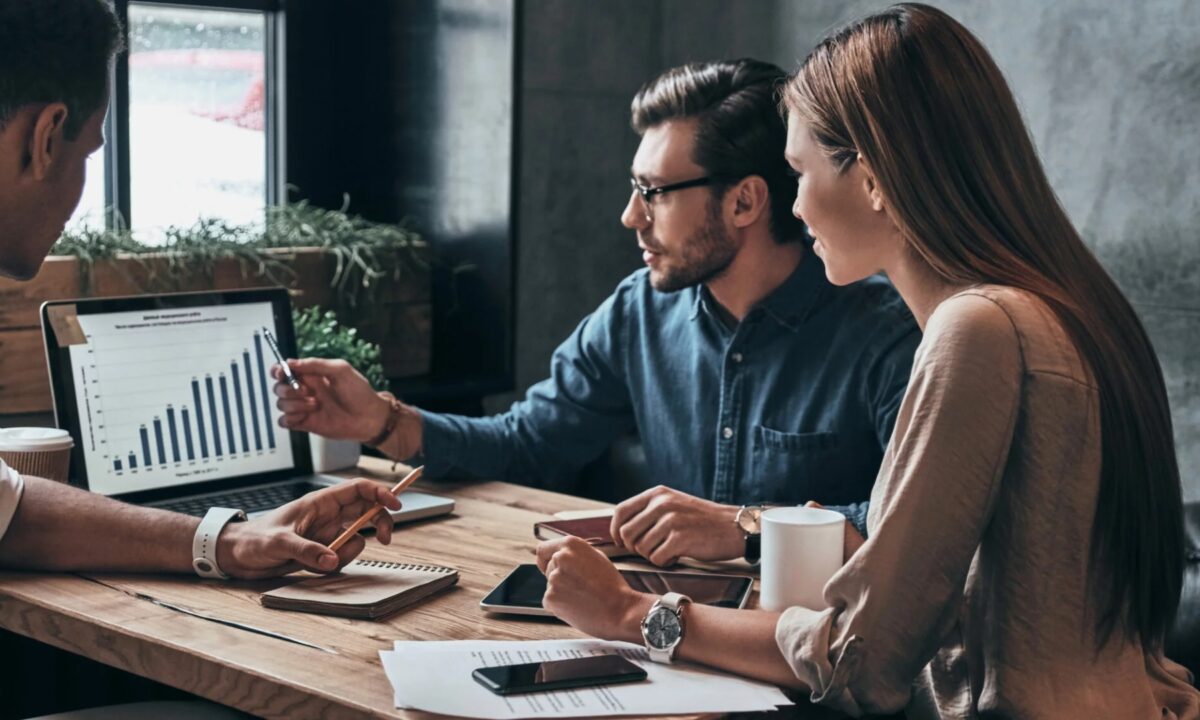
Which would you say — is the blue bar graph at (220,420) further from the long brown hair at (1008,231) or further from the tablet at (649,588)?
the long brown hair at (1008,231)

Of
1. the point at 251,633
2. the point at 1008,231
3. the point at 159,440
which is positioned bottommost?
the point at 251,633

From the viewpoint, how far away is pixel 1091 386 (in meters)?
1.42

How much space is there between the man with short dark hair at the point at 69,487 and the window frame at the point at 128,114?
1.25 meters

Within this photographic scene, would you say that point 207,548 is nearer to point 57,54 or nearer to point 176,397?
point 176,397

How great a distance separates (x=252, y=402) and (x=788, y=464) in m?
0.88

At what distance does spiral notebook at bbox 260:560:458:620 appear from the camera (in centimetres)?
166

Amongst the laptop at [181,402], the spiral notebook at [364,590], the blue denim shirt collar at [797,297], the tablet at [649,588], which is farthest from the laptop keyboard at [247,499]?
the blue denim shirt collar at [797,297]

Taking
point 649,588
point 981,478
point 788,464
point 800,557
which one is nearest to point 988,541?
point 981,478

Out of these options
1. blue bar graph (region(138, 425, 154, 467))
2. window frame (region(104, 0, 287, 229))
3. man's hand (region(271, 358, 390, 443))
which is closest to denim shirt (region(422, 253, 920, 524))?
man's hand (region(271, 358, 390, 443))

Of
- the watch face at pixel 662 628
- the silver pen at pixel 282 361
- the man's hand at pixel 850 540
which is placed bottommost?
the watch face at pixel 662 628

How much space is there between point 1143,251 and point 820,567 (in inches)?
56.3

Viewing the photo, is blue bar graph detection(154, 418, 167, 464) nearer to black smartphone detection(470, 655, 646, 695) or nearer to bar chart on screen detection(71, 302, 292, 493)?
bar chart on screen detection(71, 302, 292, 493)

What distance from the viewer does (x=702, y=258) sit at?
2393 mm

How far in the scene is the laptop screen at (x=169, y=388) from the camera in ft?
6.97
